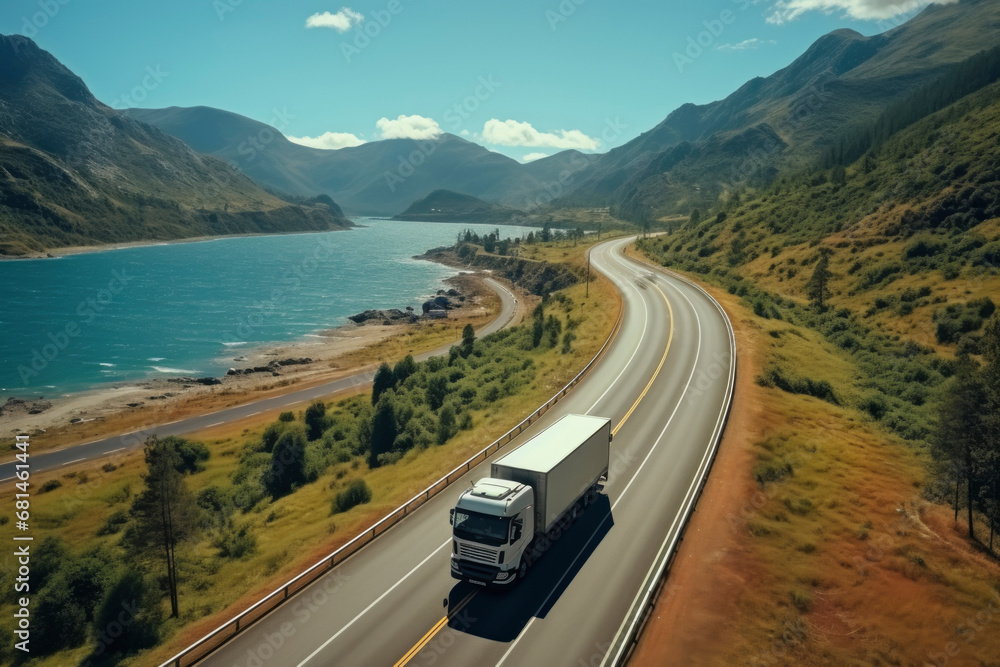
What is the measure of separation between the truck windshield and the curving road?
2305mm

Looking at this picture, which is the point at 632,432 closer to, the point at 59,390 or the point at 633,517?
the point at 633,517

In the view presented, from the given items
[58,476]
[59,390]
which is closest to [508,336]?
[58,476]

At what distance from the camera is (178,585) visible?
78.0ft

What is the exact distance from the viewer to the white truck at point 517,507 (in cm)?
1870

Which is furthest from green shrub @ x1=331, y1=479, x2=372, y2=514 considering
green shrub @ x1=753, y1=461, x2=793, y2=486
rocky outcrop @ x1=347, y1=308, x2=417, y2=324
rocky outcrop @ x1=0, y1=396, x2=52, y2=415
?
rocky outcrop @ x1=347, y1=308, x2=417, y2=324

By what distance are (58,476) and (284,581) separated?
37.1 metres

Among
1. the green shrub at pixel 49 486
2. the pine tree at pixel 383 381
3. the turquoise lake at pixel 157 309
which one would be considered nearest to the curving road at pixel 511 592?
the pine tree at pixel 383 381

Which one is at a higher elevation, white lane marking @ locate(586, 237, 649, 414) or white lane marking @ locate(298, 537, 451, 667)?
white lane marking @ locate(586, 237, 649, 414)

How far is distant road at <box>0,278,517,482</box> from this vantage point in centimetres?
4816

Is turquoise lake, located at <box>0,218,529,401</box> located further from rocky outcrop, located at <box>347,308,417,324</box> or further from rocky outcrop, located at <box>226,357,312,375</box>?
rocky outcrop, located at <box>347,308,417,324</box>

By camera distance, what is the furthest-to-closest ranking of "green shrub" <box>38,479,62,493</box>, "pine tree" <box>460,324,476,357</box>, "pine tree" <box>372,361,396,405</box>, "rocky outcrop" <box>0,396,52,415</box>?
"pine tree" <box>460,324,476,357</box>
"rocky outcrop" <box>0,396,52,415</box>
"pine tree" <box>372,361,396,405</box>
"green shrub" <box>38,479,62,493</box>

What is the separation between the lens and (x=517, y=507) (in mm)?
18984

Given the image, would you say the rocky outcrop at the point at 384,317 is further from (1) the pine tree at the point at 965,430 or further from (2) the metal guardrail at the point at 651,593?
(1) the pine tree at the point at 965,430

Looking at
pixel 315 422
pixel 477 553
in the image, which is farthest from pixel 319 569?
pixel 315 422
